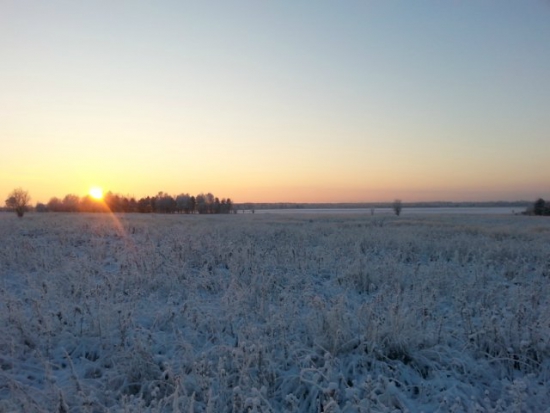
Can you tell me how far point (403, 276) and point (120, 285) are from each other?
6.07m

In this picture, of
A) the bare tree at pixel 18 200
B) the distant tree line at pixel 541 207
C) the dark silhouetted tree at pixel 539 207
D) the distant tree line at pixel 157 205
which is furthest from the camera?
the distant tree line at pixel 157 205

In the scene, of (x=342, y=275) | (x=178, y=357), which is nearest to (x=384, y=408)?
(x=178, y=357)

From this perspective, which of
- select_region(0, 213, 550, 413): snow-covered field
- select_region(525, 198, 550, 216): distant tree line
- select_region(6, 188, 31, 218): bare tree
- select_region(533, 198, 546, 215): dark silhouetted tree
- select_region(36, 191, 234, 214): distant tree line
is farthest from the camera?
select_region(36, 191, 234, 214): distant tree line

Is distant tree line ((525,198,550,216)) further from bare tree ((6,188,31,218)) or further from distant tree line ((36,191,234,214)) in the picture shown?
bare tree ((6,188,31,218))

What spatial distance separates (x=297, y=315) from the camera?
19.4 feet

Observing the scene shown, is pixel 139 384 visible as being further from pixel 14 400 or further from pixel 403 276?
pixel 403 276

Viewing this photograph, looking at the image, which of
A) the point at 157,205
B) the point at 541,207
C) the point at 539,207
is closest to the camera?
the point at 541,207

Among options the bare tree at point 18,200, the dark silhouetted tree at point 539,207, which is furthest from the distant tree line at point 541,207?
the bare tree at point 18,200

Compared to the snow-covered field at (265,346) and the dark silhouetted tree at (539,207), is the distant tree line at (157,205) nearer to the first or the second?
the dark silhouetted tree at (539,207)

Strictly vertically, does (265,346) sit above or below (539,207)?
below

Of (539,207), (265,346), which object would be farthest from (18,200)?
(539,207)

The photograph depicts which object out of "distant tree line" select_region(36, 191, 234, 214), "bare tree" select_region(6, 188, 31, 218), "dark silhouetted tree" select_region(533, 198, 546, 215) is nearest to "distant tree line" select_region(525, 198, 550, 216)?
"dark silhouetted tree" select_region(533, 198, 546, 215)

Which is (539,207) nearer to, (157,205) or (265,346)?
(265,346)

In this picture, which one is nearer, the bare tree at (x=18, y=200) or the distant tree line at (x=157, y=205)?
the bare tree at (x=18, y=200)
